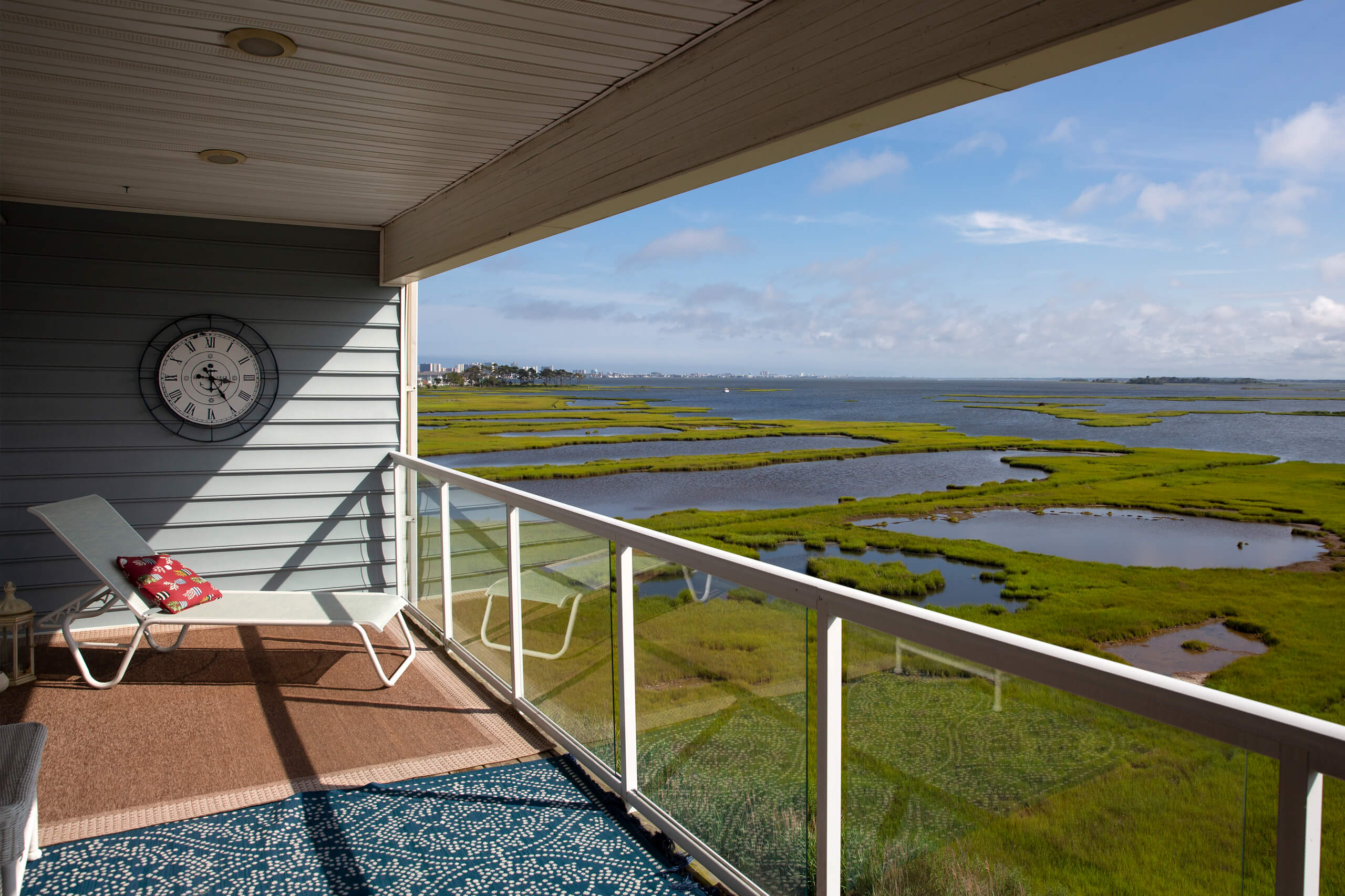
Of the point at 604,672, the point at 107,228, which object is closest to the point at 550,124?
the point at 604,672

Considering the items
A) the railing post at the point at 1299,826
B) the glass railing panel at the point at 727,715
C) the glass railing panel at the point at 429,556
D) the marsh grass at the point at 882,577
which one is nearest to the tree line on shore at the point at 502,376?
the marsh grass at the point at 882,577

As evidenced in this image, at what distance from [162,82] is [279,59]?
510 millimetres

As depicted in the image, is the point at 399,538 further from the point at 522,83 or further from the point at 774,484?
the point at 774,484

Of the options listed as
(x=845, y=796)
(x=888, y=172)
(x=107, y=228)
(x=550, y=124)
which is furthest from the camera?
(x=888, y=172)

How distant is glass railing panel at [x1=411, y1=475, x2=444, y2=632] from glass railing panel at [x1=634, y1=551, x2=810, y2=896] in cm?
220

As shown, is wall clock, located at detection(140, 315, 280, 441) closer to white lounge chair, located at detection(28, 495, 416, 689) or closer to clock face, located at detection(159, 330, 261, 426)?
clock face, located at detection(159, 330, 261, 426)

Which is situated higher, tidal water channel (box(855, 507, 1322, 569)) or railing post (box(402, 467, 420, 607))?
railing post (box(402, 467, 420, 607))

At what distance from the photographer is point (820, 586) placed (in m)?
1.86

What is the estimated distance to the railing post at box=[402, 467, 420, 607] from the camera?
5.04 metres

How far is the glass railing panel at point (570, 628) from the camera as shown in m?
2.84

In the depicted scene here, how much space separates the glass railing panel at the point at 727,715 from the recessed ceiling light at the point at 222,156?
8.36 feet

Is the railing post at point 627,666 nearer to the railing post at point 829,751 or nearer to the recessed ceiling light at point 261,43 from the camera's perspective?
the railing post at point 829,751

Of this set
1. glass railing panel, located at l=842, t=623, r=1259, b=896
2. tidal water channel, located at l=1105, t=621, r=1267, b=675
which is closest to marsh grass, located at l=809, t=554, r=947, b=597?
tidal water channel, located at l=1105, t=621, r=1267, b=675

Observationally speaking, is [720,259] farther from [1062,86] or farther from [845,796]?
[845,796]
